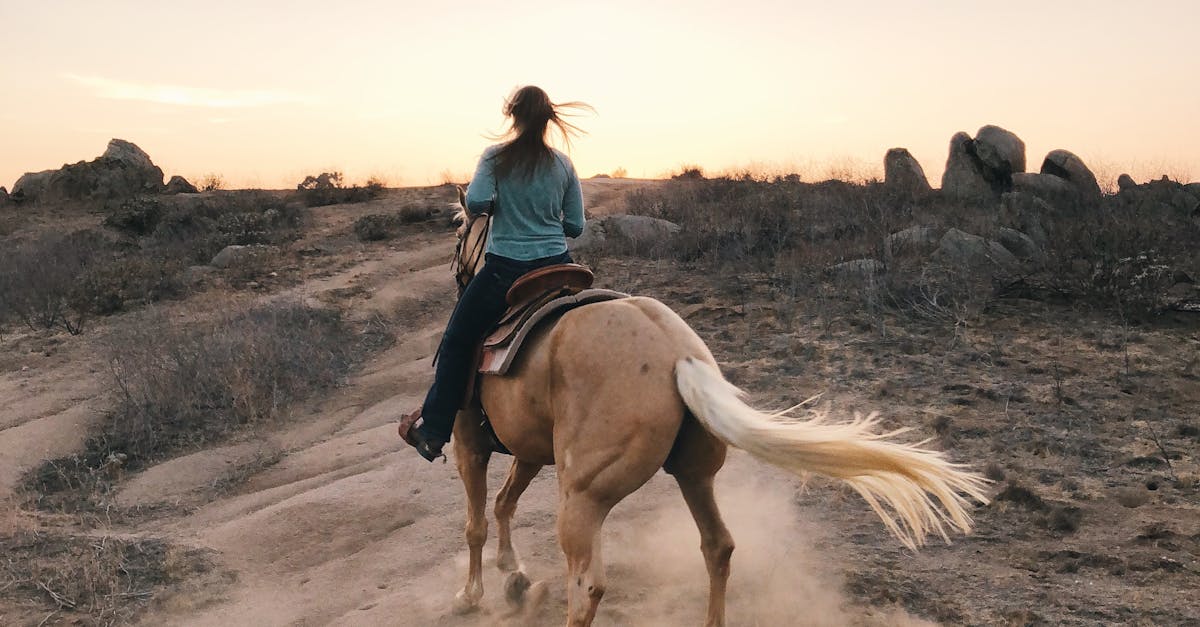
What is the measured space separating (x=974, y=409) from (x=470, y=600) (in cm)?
457

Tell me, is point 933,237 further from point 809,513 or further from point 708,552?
point 708,552

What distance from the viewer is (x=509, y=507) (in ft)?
15.8

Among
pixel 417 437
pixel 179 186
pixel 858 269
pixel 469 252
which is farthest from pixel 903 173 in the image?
pixel 179 186

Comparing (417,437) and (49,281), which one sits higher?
(49,281)

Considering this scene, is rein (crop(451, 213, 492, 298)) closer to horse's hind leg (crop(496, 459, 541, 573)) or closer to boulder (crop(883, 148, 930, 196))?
horse's hind leg (crop(496, 459, 541, 573))

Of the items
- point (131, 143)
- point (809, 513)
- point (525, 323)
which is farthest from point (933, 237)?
point (131, 143)

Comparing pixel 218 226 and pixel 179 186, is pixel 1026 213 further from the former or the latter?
pixel 179 186

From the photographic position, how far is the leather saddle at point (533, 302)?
3.66 m

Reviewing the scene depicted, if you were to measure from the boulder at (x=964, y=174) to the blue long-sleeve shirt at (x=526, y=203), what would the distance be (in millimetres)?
17088

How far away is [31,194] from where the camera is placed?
26.5m

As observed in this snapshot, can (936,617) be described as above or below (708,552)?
below

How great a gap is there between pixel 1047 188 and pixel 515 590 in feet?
59.6

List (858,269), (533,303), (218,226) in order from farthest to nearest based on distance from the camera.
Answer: (218,226), (858,269), (533,303)

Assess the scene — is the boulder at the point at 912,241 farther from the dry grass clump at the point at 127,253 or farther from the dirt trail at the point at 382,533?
the dry grass clump at the point at 127,253
